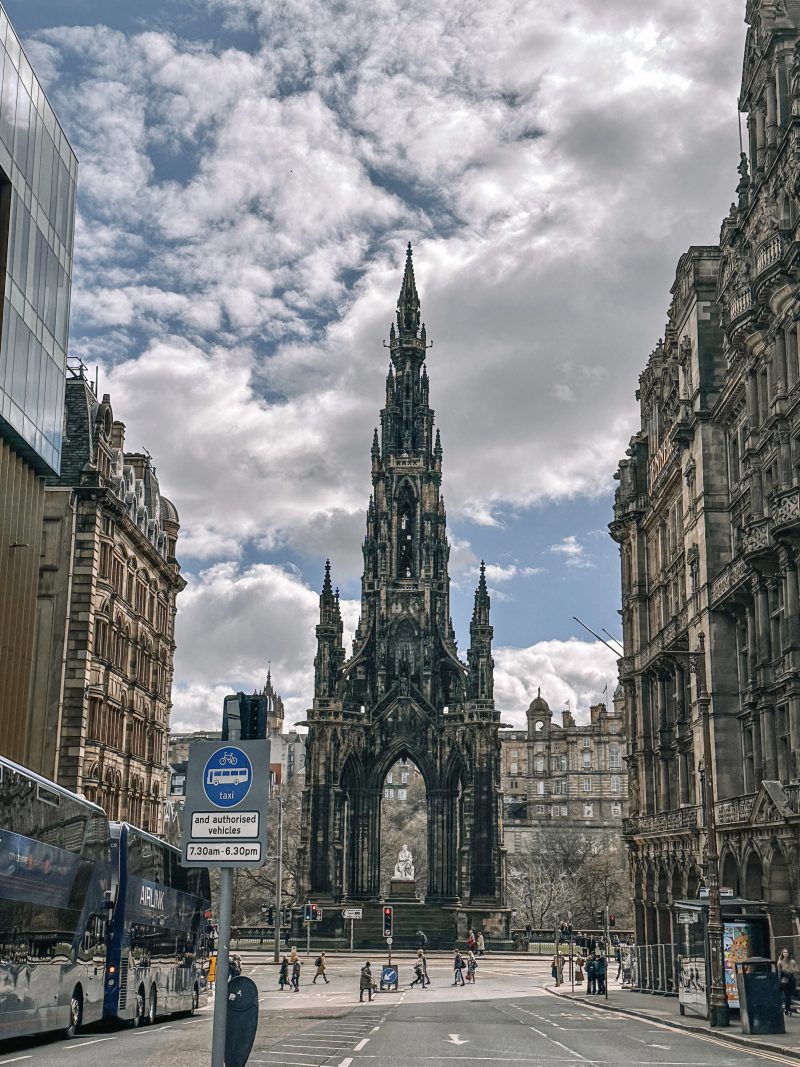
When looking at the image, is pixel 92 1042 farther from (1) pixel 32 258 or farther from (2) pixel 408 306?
(2) pixel 408 306

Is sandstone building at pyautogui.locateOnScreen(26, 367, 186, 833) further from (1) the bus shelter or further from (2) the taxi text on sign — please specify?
(2) the taxi text on sign

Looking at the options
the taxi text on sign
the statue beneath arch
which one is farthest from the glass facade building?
the statue beneath arch

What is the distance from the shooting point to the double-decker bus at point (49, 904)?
19.9m

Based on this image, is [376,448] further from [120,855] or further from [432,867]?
[120,855]

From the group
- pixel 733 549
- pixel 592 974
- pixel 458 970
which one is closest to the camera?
pixel 733 549

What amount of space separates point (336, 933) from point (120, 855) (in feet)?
220

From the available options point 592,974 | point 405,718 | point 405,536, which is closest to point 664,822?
point 592,974

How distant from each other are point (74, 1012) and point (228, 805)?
52.0 feet

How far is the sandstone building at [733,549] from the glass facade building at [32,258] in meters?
24.0

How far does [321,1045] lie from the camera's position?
25.0m

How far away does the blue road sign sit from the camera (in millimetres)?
11484

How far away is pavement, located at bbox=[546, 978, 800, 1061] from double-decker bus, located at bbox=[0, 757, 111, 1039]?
13272 mm

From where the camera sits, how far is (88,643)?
5400cm

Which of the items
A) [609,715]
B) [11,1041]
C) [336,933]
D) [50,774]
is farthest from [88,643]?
[609,715]
